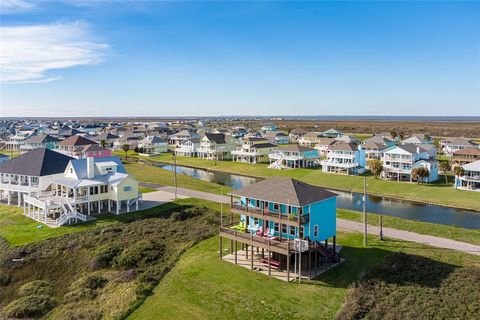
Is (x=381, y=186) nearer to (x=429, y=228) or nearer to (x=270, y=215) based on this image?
(x=429, y=228)

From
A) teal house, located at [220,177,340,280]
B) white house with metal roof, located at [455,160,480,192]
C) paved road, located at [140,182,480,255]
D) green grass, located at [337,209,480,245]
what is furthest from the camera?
white house with metal roof, located at [455,160,480,192]

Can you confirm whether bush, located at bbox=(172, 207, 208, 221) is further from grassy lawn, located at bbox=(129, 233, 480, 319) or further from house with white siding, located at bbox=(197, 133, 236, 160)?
house with white siding, located at bbox=(197, 133, 236, 160)

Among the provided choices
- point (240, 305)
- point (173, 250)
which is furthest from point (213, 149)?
point (240, 305)

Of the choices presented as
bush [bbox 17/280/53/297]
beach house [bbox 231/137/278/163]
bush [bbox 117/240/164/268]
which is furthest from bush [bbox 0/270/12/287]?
beach house [bbox 231/137/278/163]

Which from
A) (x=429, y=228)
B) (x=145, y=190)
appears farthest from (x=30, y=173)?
(x=429, y=228)

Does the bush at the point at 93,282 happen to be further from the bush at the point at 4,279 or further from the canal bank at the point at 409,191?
the canal bank at the point at 409,191

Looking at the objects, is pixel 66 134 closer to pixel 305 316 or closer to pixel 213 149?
pixel 213 149
